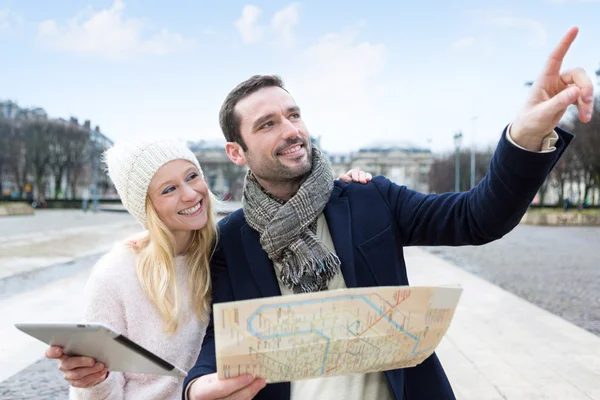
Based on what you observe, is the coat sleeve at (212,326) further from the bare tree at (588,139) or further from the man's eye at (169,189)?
the bare tree at (588,139)

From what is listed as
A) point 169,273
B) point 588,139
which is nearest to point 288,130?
point 169,273

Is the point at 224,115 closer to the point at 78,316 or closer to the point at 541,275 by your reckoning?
the point at 78,316

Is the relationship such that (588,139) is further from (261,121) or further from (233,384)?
(233,384)

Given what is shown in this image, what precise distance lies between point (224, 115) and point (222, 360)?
4.16 ft

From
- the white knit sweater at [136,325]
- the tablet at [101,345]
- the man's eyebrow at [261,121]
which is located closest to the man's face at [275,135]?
the man's eyebrow at [261,121]

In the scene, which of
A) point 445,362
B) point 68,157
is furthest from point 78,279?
point 68,157

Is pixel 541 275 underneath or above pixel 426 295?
underneath

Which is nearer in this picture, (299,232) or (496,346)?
(299,232)

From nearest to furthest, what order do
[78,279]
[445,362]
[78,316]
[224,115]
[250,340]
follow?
[250,340] < [224,115] < [445,362] < [78,316] < [78,279]

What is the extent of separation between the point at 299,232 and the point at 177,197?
1.94 feet

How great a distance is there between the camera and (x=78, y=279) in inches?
389

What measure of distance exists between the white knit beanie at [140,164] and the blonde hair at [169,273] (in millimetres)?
58

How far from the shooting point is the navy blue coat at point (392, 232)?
1738 mm

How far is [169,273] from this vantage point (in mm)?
2260
